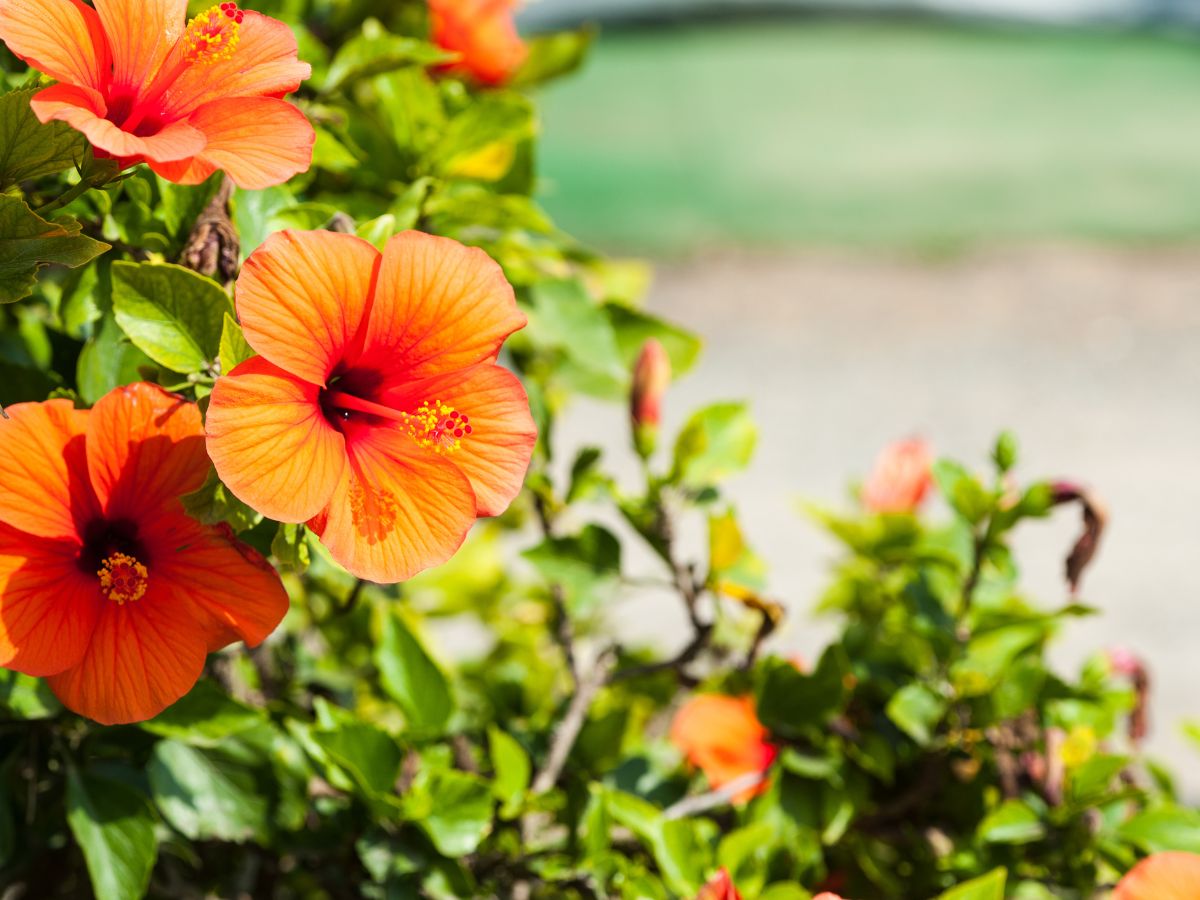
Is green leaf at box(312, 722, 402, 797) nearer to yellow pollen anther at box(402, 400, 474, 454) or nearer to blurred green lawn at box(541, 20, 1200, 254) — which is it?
yellow pollen anther at box(402, 400, 474, 454)

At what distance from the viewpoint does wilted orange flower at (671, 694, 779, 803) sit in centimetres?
127

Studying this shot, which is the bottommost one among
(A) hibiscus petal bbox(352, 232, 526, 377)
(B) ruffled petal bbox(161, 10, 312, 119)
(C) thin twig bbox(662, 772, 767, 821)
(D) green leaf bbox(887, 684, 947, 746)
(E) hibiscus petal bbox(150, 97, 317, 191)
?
(C) thin twig bbox(662, 772, 767, 821)

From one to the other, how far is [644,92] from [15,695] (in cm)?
778

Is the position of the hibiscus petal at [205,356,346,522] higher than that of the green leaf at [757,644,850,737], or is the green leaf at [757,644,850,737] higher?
the hibiscus petal at [205,356,346,522]

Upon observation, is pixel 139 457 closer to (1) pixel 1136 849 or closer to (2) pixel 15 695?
(2) pixel 15 695

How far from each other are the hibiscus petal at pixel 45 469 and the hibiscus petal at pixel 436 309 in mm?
181

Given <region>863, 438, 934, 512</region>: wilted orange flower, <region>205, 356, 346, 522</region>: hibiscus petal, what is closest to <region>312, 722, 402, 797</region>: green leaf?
<region>205, 356, 346, 522</region>: hibiscus petal

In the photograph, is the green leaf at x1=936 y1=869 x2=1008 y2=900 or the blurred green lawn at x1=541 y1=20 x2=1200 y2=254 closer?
the green leaf at x1=936 y1=869 x2=1008 y2=900

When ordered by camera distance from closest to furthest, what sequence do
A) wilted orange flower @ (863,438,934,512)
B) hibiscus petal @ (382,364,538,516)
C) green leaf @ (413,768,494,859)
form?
hibiscus petal @ (382,364,538,516), green leaf @ (413,768,494,859), wilted orange flower @ (863,438,934,512)

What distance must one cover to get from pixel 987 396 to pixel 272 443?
438 centimetres

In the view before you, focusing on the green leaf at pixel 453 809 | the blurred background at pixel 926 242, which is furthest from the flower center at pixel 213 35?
the blurred background at pixel 926 242

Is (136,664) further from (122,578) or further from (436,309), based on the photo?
(436,309)

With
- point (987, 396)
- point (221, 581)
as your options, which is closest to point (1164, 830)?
point (221, 581)

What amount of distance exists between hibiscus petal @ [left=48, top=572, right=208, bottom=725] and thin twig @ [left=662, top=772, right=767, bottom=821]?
536 mm
